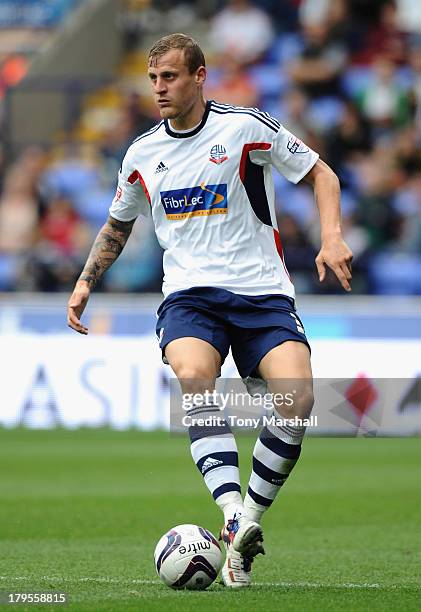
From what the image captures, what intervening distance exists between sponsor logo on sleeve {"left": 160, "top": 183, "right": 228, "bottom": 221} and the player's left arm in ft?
1.39

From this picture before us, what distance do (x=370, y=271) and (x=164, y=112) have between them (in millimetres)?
10157

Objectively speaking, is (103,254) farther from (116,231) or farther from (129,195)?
(129,195)

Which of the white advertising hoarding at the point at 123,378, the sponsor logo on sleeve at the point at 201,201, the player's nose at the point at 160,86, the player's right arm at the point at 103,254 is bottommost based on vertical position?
the white advertising hoarding at the point at 123,378

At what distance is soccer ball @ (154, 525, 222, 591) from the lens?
18.9 ft

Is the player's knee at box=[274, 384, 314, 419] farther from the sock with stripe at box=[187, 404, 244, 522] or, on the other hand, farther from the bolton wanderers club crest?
the bolton wanderers club crest

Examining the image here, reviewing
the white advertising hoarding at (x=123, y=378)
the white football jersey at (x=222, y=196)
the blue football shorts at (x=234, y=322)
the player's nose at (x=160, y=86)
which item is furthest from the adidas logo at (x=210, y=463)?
the white advertising hoarding at (x=123, y=378)

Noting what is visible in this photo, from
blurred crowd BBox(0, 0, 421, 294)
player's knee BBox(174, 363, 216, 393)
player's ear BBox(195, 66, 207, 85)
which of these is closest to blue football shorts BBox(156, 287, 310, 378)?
player's knee BBox(174, 363, 216, 393)

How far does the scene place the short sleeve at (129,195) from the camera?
→ 636cm

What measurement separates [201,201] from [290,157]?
0.46m

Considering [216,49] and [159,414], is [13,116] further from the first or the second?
[159,414]

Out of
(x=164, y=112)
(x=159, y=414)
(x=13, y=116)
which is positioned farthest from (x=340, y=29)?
(x=164, y=112)

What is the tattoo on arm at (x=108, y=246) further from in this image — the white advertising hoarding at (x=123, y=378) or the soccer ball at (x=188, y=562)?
the white advertising hoarding at (x=123, y=378)

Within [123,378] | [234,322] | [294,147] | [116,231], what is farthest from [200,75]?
[123,378]

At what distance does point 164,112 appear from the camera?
6.05m
